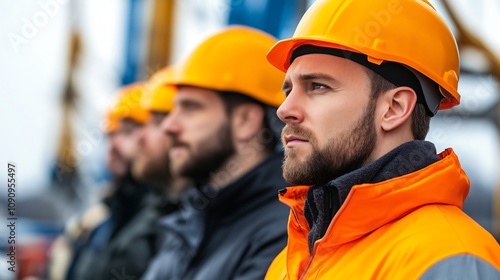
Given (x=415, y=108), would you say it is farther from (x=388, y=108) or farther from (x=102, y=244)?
(x=102, y=244)

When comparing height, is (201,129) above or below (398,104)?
below

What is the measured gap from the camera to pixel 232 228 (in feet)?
11.9

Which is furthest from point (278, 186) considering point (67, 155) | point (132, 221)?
point (67, 155)

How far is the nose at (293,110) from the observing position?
7.68 feet

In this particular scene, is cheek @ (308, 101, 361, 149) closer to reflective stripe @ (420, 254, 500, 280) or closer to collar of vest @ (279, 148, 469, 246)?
collar of vest @ (279, 148, 469, 246)

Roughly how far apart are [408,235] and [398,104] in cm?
46

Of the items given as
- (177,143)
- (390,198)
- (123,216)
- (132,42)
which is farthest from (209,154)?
(132,42)

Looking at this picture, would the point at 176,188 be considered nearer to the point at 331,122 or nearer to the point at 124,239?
the point at 124,239

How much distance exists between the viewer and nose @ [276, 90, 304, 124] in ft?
7.68

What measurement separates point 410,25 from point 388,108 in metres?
0.25

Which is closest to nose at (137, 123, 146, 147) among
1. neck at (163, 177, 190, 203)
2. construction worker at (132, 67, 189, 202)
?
construction worker at (132, 67, 189, 202)

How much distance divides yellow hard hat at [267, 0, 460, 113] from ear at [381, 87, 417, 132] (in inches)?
2.5

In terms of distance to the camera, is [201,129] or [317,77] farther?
[201,129]

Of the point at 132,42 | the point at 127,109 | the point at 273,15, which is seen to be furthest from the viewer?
the point at 132,42
